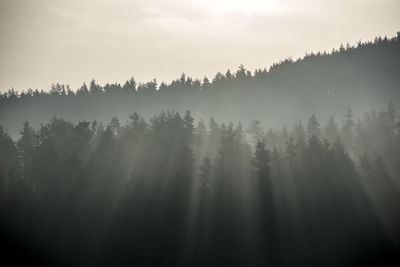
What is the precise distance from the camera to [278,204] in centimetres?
8706

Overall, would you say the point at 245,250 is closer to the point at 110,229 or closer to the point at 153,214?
the point at 153,214

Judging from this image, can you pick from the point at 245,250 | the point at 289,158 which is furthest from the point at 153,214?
the point at 289,158

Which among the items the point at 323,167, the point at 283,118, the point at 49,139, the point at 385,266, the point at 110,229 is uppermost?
the point at 283,118

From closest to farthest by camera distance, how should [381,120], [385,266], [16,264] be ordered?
[16,264]
[385,266]
[381,120]

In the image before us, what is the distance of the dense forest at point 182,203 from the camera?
259 ft

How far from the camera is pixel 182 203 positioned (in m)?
83.6

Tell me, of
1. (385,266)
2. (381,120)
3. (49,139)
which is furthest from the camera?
(381,120)

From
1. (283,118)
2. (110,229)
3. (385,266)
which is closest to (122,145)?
(110,229)

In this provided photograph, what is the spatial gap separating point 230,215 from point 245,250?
20.2 ft

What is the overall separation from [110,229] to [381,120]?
240ft

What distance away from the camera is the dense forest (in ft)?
259

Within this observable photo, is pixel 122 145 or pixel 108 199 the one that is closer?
pixel 108 199

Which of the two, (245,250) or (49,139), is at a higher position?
(49,139)

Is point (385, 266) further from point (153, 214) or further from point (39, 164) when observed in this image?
point (39, 164)
